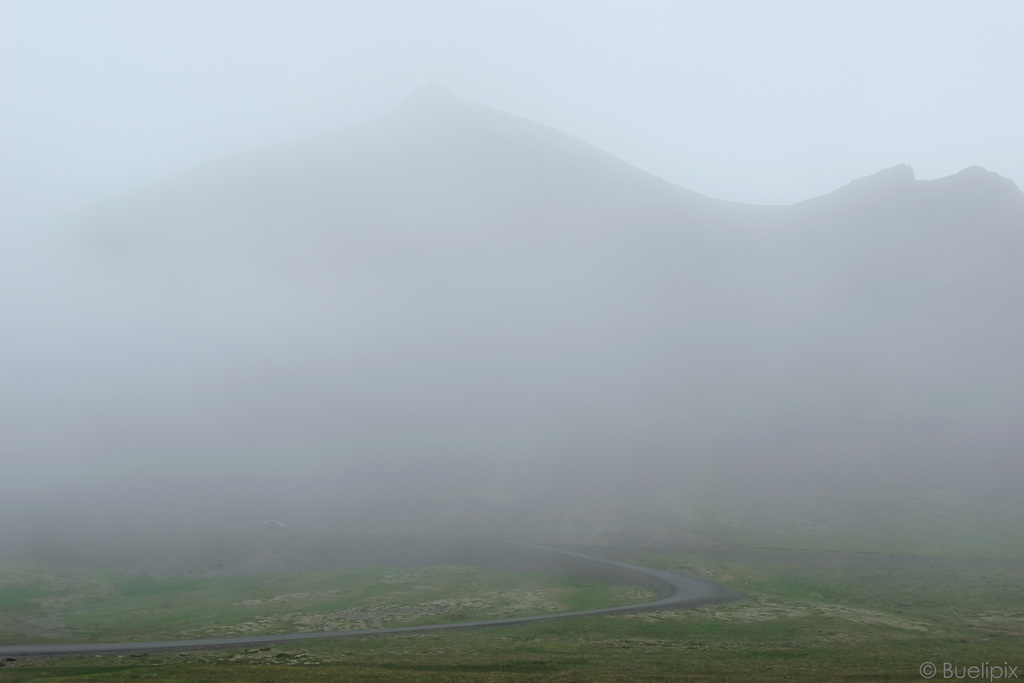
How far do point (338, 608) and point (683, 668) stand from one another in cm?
5577

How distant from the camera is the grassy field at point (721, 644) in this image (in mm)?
49094

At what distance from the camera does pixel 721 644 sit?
61.7m

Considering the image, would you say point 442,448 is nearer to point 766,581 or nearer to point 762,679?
point 766,581

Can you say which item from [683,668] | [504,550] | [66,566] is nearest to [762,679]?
[683,668]

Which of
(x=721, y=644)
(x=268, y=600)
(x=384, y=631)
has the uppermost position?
(x=721, y=644)

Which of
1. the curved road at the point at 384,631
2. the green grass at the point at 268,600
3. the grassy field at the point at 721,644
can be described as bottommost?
the green grass at the point at 268,600

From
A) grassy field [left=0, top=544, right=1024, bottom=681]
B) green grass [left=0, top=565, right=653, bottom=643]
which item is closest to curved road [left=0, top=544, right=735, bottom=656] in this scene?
green grass [left=0, top=565, right=653, bottom=643]

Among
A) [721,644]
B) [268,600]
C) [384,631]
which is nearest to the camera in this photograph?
[721,644]

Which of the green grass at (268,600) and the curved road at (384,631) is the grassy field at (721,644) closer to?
the green grass at (268,600)

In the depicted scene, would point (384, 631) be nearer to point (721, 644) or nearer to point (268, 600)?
point (268, 600)

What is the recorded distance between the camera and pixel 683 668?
50.8 meters

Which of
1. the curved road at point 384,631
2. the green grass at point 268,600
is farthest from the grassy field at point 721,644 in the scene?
the curved road at point 384,631

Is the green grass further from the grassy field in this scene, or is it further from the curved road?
the curved road

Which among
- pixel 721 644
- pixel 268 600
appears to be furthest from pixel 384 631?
pixel 721 644
